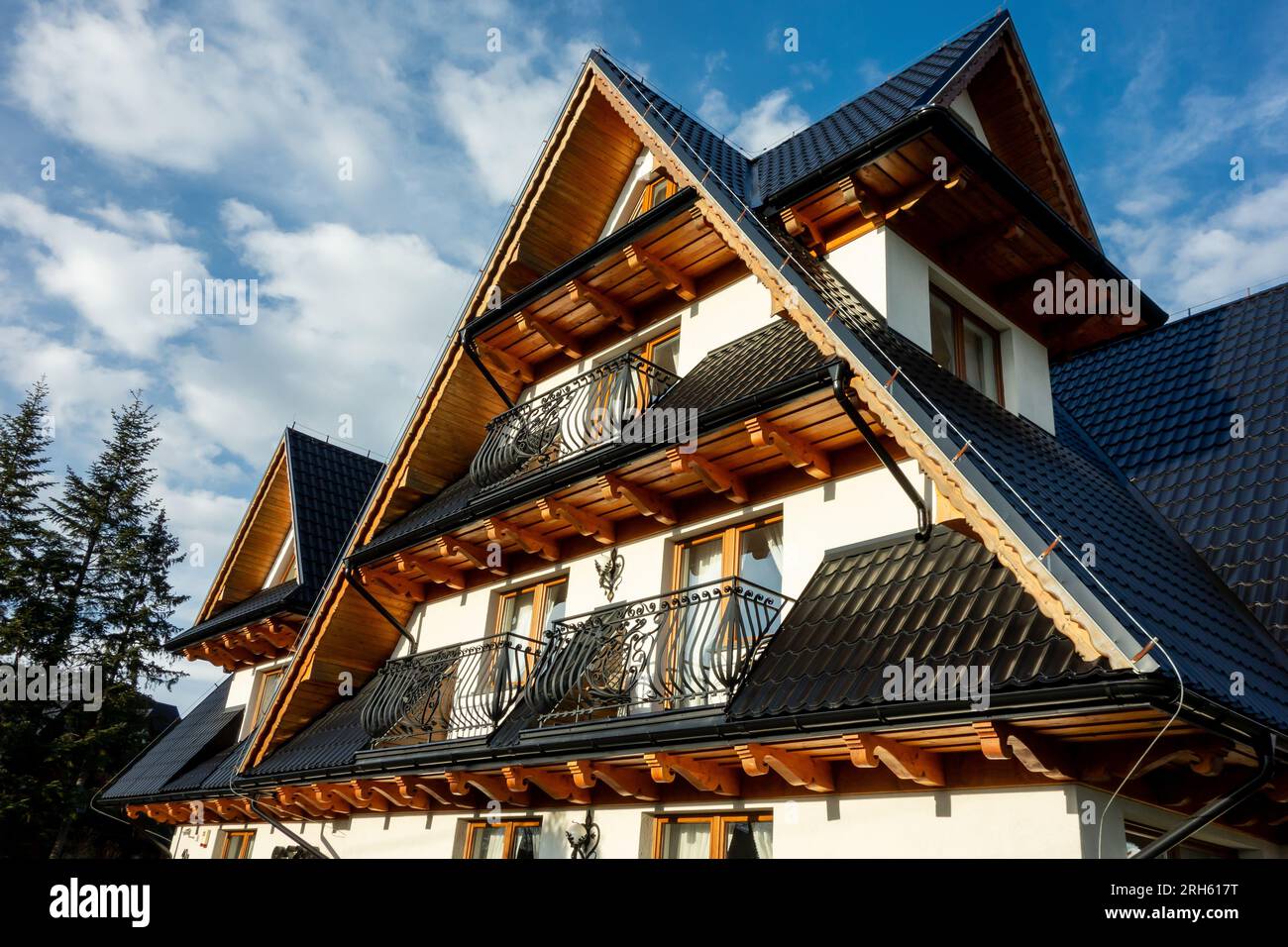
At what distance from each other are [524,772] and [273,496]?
40.5 feet

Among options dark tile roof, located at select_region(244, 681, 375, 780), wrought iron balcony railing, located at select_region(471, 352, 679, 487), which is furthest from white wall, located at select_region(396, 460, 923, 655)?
dark tile roof, located at select_region(244, 681, 375, 780)

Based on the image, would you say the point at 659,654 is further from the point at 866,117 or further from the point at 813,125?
the point at 813,125

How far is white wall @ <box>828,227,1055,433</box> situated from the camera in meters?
8.88

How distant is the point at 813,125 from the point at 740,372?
5119 millimetres

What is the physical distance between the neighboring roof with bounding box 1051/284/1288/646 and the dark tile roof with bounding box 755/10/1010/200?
457cm

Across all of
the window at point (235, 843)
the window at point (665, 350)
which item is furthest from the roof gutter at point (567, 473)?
the window at point (235, 843)

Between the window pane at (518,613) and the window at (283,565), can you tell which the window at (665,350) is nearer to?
the window pane at (518,613)

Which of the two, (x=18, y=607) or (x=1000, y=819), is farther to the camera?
(x=18, y=607)

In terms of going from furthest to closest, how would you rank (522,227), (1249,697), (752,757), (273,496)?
(273,496) → (522,227) → (752,757) → (1249,697)

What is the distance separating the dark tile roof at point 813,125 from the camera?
945 centimetres
